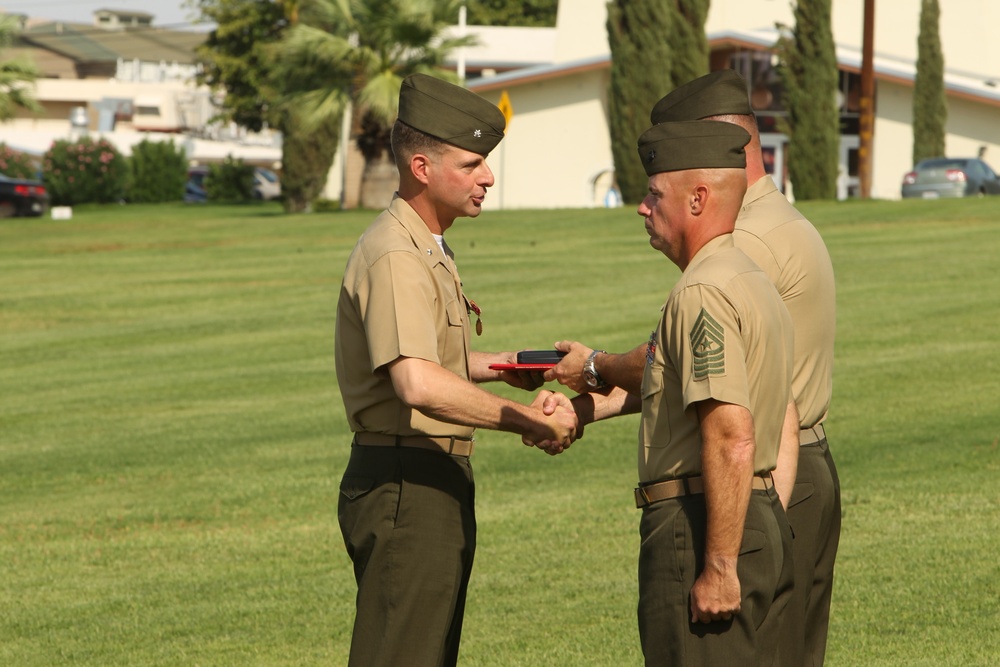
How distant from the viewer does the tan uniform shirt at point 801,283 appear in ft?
16.0

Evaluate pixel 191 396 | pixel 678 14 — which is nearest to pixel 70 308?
pixel 191 396

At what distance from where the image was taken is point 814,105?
39188 mm

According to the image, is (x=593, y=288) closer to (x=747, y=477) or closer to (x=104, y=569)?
(x=104, y=569)

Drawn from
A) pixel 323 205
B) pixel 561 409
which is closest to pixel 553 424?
pixel 561 409

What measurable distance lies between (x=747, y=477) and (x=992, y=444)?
24.5ft

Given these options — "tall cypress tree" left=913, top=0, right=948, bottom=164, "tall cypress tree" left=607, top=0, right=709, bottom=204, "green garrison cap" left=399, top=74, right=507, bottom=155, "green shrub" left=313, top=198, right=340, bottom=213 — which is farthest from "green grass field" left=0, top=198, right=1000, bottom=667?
"green shrub" left=313, top=198, right=340, bottom=213

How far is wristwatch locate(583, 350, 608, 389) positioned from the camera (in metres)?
5.07

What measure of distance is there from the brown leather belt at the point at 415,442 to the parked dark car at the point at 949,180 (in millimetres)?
32876

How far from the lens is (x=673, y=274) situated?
22.1 metres

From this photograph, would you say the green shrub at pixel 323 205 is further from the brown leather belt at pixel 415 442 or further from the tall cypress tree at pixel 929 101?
the brown leather belt at pixel 415 442

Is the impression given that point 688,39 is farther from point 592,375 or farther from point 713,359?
point 713,359

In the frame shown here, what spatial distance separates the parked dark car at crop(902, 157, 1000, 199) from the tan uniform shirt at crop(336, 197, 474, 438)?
32823 millimetres

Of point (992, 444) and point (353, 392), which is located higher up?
point (353, 392)

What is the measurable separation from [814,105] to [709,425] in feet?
121
